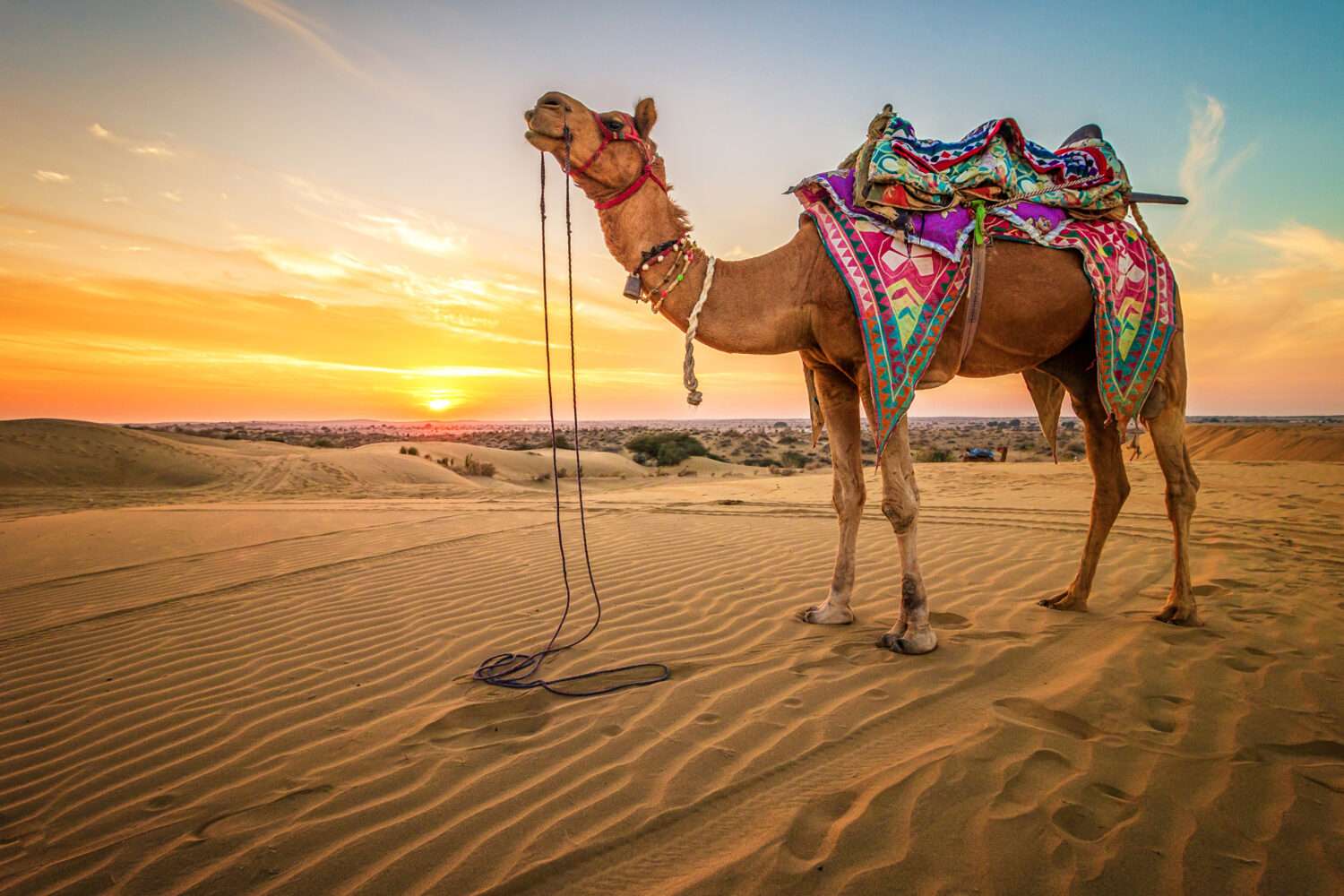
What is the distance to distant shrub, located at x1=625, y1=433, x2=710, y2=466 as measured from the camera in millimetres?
28391

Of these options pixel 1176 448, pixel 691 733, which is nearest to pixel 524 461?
pixel 1176 448

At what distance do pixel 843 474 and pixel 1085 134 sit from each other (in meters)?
2.75

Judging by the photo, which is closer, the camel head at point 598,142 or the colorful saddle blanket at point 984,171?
the camel head at point 598,142

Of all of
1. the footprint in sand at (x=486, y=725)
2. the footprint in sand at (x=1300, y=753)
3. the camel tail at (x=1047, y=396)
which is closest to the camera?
the footprint in sand at (x=1300, y=753)

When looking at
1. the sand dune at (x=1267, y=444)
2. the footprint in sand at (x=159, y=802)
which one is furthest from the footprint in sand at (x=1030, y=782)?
the sand dune at (x=1267, y=444)

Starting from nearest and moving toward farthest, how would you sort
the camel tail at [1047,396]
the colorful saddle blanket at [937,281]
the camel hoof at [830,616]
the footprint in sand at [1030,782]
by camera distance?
1. the footprint in sand at [1030,782]
2. the colorful saddle blanket at [937,281]
3. the camel hoof at [830,616]
4. the camel tail at [1047,396]

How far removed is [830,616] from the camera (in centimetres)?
436

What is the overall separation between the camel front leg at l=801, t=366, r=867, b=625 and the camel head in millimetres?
1716

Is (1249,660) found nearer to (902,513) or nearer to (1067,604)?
(1067,604)

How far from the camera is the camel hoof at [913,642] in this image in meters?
3.68

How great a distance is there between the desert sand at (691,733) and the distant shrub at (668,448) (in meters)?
21.4

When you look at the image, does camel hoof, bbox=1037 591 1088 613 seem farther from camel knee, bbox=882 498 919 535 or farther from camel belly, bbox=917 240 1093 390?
camel belly, bbox=917 240 1093 390

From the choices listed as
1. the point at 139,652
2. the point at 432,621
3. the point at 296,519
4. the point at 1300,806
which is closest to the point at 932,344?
the point at 1300,806

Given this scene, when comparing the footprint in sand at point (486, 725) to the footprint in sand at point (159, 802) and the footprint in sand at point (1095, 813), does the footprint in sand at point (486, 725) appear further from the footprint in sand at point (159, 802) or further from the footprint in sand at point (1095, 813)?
the footprint in sand at point (1095, 813)
